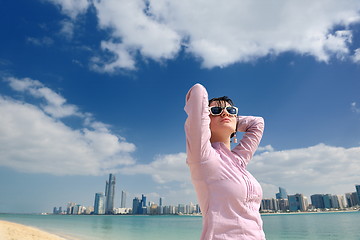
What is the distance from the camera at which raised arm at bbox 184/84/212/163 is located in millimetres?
1320

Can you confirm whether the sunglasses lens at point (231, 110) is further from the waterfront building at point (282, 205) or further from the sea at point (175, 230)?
the waterfront building at point (282, 205)

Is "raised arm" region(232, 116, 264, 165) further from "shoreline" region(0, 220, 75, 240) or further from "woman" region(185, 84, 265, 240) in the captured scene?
"shoreline" region(0, 220, 75, 240)

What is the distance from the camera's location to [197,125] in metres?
1.32

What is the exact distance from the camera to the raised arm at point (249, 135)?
5.95ft

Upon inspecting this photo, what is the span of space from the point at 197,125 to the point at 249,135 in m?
0.77

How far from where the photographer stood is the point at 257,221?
54.9 inches

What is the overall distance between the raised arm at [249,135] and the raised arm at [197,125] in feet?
1.75

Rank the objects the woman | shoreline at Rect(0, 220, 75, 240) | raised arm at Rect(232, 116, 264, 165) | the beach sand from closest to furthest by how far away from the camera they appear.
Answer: the woman
raised arm at Rect(232, 116, 264, 165)
the beach sand
shoreline at Rect(0, 220, 75, 240)

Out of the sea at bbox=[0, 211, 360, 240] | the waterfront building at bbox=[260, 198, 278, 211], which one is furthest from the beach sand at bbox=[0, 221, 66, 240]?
the waterfront building at bbox=[260, 198, 278, 211]

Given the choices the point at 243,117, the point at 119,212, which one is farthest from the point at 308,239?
the point at 119,212

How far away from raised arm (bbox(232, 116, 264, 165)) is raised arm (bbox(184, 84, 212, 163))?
1.75ft

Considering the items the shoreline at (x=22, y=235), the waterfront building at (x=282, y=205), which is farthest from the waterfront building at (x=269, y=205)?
the shoreline at (x=22, y=235)

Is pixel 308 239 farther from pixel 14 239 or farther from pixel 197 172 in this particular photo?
pixel 197 172

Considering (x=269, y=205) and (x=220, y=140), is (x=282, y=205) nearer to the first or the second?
(x=269, y=205)
